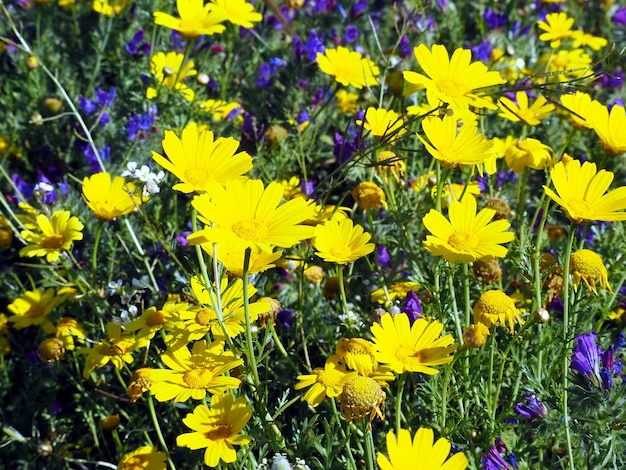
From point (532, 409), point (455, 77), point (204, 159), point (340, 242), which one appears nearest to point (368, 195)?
point (340, 242)

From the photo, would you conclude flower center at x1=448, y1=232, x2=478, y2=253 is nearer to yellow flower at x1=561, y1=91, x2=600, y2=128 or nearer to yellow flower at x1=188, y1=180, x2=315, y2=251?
yellow flower at x1=188, y1=180, x2=315, y2=251

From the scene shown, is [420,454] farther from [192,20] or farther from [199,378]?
[192,20]

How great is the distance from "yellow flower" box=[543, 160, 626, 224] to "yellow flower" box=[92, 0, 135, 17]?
2.22m

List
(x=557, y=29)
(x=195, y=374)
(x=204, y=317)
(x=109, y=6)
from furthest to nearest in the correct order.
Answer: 1. (x=109, y=6)
2. (x=557, y=29)
3. (x=204, y=317)
4. (x=195, y=374)

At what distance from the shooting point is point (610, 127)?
1513mm

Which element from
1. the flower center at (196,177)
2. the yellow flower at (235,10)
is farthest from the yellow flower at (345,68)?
the flower center at (196,177)

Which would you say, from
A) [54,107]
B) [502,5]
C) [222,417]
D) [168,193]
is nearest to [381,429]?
[222,417]

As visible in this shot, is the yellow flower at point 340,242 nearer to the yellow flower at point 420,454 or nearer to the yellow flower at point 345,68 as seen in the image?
the yellow flower at point 420,454

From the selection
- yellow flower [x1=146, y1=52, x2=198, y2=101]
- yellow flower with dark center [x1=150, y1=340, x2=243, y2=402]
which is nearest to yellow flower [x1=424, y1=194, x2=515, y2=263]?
yellow flower with dark center [x1=150, y1=340, x2=243, y2=402]

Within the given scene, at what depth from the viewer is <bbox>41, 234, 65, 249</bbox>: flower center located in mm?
1681

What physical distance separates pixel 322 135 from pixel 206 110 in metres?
0.54

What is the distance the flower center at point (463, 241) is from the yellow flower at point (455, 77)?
29cm

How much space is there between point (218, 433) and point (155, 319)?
35 cm

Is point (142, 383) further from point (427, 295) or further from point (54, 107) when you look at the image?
point (54, 107)
